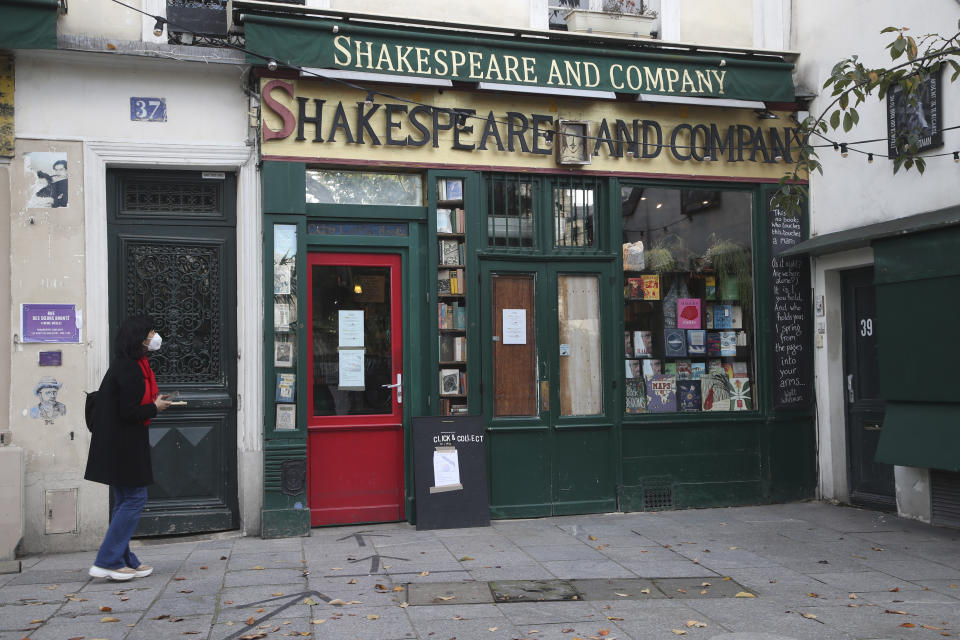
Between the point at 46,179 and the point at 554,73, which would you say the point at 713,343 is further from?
the point at 46,179

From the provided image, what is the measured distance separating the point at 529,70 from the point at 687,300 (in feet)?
9.60

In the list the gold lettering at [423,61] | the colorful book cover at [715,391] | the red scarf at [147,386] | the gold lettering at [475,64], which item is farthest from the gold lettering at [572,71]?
the red scarf at [147,386]

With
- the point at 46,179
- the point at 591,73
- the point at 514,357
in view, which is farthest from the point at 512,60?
the point at 46,179

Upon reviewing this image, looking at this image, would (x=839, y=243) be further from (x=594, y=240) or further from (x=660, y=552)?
(x=660, y=552)

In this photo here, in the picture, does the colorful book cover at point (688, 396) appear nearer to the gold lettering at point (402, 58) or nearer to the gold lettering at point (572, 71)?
the gold lettering at point (572, 71)

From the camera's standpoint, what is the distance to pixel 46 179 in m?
7.77

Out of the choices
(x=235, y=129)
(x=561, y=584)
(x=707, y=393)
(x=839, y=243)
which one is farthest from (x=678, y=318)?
(x=235, y=129)

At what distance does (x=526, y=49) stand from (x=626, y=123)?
132 cm

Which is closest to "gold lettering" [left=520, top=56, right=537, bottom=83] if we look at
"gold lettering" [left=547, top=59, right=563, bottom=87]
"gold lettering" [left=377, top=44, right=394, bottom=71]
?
"gold lettering" [left=547, top=59, right=563, bottom=87]

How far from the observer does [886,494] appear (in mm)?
9117

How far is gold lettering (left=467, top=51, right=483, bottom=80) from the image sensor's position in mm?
8680

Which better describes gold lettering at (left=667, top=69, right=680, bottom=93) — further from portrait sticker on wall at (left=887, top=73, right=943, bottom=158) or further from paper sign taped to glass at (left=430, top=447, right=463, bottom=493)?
paper sign taped to glass at (left=430, top=447, right=463, bottom=493)

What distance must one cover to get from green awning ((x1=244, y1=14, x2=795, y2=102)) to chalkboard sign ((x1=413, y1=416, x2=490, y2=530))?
3.36m

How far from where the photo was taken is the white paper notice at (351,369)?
8609 millimetres
